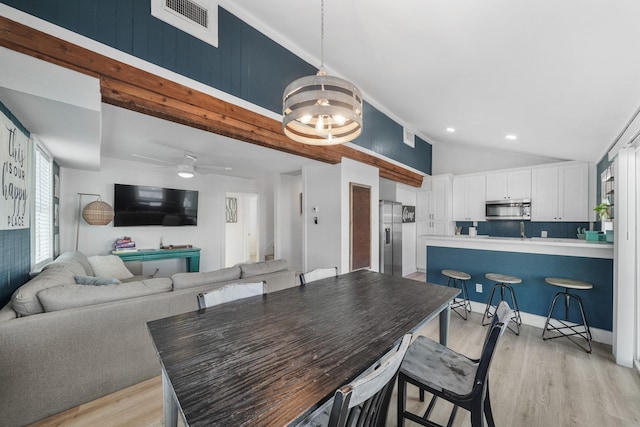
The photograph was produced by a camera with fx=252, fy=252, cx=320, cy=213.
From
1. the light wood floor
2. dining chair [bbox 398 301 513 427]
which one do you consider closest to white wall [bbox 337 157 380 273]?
the light wood floor

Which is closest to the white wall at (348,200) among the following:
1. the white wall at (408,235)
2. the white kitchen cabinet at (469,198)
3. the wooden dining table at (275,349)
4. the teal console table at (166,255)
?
the white wall at (408,235)

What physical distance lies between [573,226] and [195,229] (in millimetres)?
7607

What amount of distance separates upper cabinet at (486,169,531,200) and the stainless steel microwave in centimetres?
12

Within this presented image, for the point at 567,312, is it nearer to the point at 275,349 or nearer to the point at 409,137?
the point at 275,349

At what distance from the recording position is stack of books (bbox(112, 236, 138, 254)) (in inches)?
175

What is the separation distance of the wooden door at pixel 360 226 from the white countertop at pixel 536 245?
102 centimetres

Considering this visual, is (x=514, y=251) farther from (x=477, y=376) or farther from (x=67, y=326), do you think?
(x=67, y=326)

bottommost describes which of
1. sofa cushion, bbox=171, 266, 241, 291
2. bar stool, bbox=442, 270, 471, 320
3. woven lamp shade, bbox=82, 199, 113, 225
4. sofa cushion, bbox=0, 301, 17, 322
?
bar stool, bbox=442, 270, 471, 320

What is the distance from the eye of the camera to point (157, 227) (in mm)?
5012

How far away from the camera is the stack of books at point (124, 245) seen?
4457 mm

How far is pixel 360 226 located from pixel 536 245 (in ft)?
7.78

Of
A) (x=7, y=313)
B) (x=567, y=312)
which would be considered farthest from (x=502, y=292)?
(x=7, y=313)

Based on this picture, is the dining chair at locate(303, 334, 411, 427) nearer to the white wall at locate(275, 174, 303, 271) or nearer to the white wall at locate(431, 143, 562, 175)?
the white wall at locate(275, 174, 303, 271)

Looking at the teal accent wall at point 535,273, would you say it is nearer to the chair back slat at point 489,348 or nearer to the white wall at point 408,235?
the white wall at point 408,235
